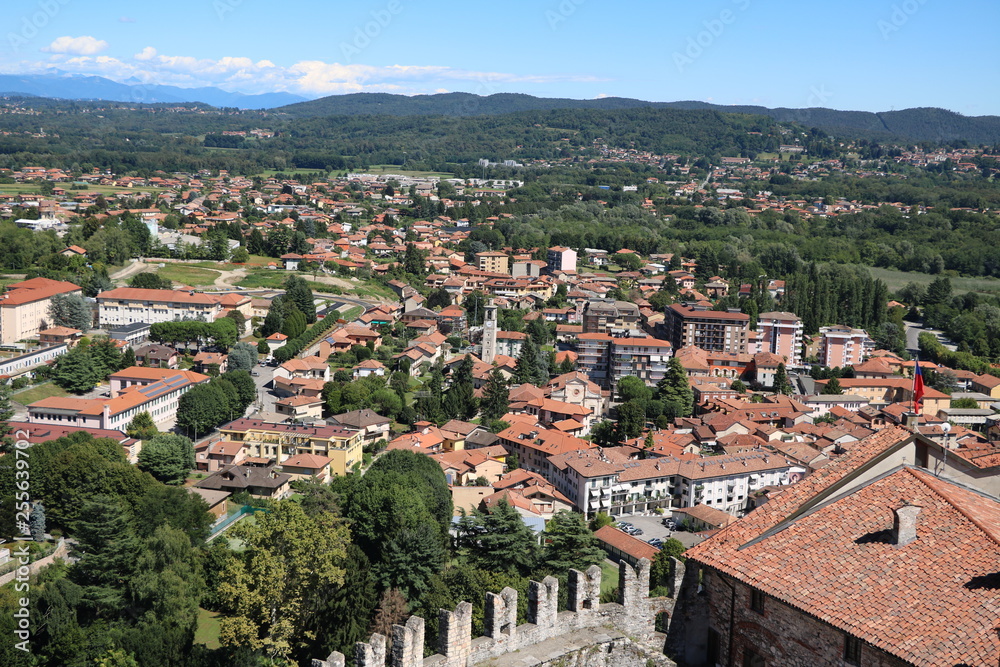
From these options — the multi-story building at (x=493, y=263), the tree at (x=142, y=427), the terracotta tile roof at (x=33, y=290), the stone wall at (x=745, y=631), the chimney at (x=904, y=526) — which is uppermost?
the chimney at (x=904, y=526)

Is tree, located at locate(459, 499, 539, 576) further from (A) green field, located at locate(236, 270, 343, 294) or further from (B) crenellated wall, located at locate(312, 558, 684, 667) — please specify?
(A) green field, located at locate(236, 270, 343, 294)

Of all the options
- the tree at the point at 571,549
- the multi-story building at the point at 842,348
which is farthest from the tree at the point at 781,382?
the tree at the point at 571,549

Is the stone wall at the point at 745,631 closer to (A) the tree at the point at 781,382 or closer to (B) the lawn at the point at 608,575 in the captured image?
(B) the lawn at the point at 608,575

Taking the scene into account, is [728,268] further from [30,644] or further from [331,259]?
[30,644]

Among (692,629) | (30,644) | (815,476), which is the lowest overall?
(30,644)

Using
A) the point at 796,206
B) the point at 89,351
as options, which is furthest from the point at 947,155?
the point at 89,351

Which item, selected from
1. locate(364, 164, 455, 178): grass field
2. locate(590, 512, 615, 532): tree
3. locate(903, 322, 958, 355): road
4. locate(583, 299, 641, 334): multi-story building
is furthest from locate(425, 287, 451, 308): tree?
locate(364, 164, 455, 178): grass field
